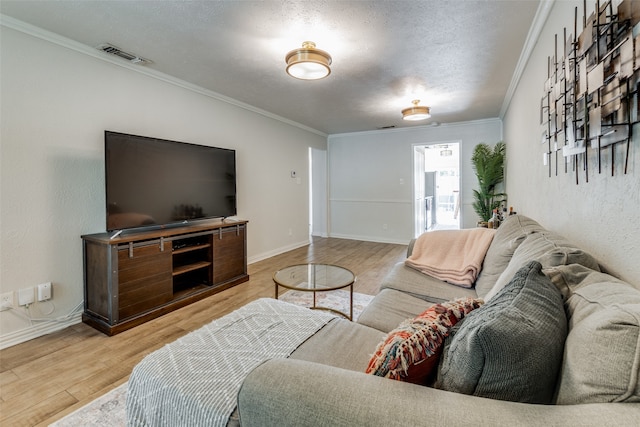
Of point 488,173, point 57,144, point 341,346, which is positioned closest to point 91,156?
point 57,144

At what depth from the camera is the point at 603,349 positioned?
0.62 meters

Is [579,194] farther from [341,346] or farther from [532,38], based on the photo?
[532,38]

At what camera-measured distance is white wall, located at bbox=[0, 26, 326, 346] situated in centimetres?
220

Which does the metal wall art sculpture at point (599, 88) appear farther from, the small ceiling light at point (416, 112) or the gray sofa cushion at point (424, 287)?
the small ceiling light at point (416, 112)

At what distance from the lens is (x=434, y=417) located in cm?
63

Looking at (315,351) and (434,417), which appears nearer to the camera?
(434,417)

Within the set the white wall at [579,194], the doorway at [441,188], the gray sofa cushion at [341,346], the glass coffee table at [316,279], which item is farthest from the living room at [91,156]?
the doorway at [441,188]

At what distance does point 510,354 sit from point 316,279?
186 cm

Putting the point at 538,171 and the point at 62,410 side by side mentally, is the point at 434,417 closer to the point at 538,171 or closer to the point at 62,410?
the point at 62,410

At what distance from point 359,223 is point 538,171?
4361mm

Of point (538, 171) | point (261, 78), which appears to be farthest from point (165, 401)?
point (261, 78)

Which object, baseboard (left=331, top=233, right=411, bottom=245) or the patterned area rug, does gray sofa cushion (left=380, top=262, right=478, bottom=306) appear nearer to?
the patterned area rug

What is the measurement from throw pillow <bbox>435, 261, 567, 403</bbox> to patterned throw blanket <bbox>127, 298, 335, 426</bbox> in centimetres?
68

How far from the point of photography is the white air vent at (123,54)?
2.53 metres
